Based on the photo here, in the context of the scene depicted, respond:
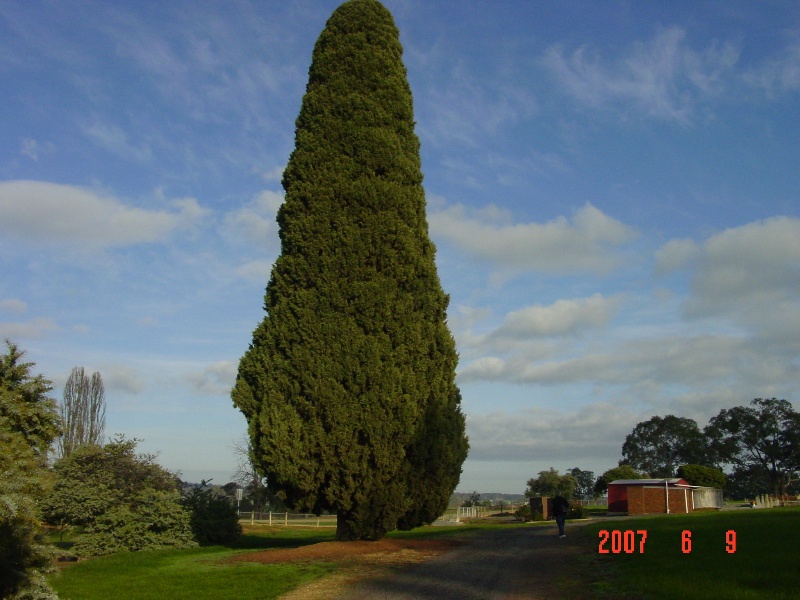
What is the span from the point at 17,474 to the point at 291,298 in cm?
945

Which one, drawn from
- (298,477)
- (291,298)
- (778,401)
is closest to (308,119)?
(291,298)

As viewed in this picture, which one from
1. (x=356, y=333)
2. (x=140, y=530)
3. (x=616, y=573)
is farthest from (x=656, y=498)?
(x=616, y=573)

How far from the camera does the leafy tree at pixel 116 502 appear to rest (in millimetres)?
19719

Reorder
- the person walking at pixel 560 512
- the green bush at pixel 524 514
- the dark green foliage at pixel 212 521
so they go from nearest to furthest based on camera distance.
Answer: the person walking at pixel 560 512 < the dark green foliage at pixel 212 521 < the green bush at pixel 524 514

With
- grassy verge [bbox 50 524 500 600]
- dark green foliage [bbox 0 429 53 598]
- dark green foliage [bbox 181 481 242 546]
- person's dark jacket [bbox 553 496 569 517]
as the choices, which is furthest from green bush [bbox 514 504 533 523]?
dark green foliage [bbox 0 429 53 598]

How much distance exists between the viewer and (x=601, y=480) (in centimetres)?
5819

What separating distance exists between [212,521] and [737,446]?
74604 millimetres

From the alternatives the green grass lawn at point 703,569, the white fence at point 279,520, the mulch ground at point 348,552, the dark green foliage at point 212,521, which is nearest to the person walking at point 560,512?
the green grass lawn at point 703,569

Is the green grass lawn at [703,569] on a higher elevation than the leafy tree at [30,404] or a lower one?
lower

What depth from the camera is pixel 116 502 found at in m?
21.6

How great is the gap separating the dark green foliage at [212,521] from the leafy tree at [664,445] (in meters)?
72.4

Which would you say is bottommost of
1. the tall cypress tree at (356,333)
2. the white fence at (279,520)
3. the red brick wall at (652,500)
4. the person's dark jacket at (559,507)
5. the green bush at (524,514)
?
the white fence at (279,520)

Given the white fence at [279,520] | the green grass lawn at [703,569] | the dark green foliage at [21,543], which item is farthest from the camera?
the white fence at [279,520]

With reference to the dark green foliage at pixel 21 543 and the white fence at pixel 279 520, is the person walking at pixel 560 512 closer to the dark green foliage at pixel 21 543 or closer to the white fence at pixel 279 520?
the dark green foliage at pixel 21 543
